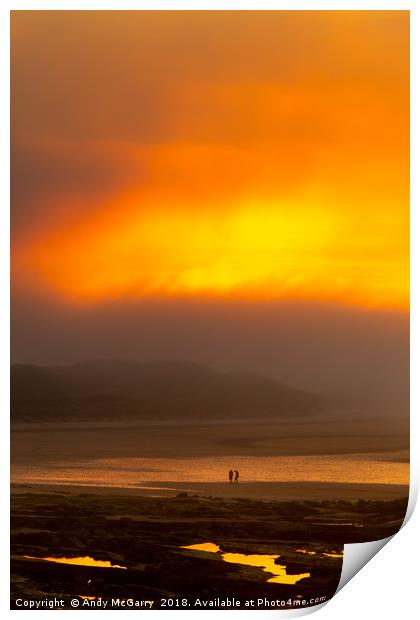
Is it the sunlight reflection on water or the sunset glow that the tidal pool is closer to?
the sunlight reflection on water

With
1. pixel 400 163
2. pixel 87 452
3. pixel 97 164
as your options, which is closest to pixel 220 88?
pixel 97 164

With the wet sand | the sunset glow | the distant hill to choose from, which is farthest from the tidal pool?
the sunset glow

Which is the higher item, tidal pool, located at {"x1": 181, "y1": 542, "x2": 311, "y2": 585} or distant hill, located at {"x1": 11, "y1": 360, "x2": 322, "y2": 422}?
distant hill, located at {"x1": 11, "y1": 360, "x2": 322, "y2": 422}

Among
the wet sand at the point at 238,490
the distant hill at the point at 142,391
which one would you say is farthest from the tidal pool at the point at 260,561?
the distant hill at the point at 142,391

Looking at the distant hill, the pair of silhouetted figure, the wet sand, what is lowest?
the wet sand

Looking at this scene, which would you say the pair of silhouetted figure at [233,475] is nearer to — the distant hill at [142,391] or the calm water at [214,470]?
the calm water at [214,470]
